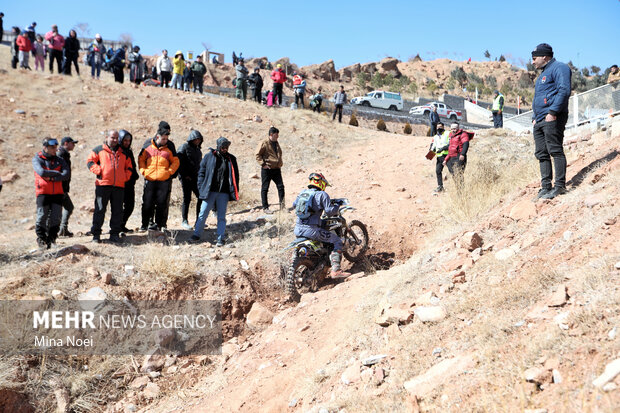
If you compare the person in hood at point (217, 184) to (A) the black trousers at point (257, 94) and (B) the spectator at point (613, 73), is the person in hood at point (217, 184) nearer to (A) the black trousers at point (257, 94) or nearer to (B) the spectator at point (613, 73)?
(B) the spectator at point (613, 73)

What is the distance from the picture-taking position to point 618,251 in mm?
3555

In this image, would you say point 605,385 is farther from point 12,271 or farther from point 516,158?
point 516,158

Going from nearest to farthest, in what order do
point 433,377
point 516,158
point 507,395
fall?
point 507,395, point 433,377, point 516,158

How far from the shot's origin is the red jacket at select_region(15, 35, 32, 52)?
17000 millimetres

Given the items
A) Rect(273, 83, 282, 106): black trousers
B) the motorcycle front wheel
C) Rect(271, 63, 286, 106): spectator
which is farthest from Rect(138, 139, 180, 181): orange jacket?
Rect(273, 83, 282, 106): black trousers

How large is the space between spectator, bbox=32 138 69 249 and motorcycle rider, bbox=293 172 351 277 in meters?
3.44

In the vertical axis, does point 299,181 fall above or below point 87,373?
above

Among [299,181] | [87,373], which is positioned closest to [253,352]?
[87,373]

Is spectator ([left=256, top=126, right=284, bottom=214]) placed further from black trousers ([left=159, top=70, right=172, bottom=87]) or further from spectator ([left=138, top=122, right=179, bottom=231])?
black trousers ([left=159, top=70, right=172, bottom=87])

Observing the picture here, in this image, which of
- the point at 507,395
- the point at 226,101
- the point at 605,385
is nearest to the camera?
the point at 605,385

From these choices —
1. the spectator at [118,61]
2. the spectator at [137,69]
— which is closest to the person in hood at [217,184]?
the spectator at [118,61]

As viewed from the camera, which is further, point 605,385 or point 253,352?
point 253,352

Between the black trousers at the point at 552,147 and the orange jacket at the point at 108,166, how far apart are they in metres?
5.68

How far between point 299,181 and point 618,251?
30.7ft
